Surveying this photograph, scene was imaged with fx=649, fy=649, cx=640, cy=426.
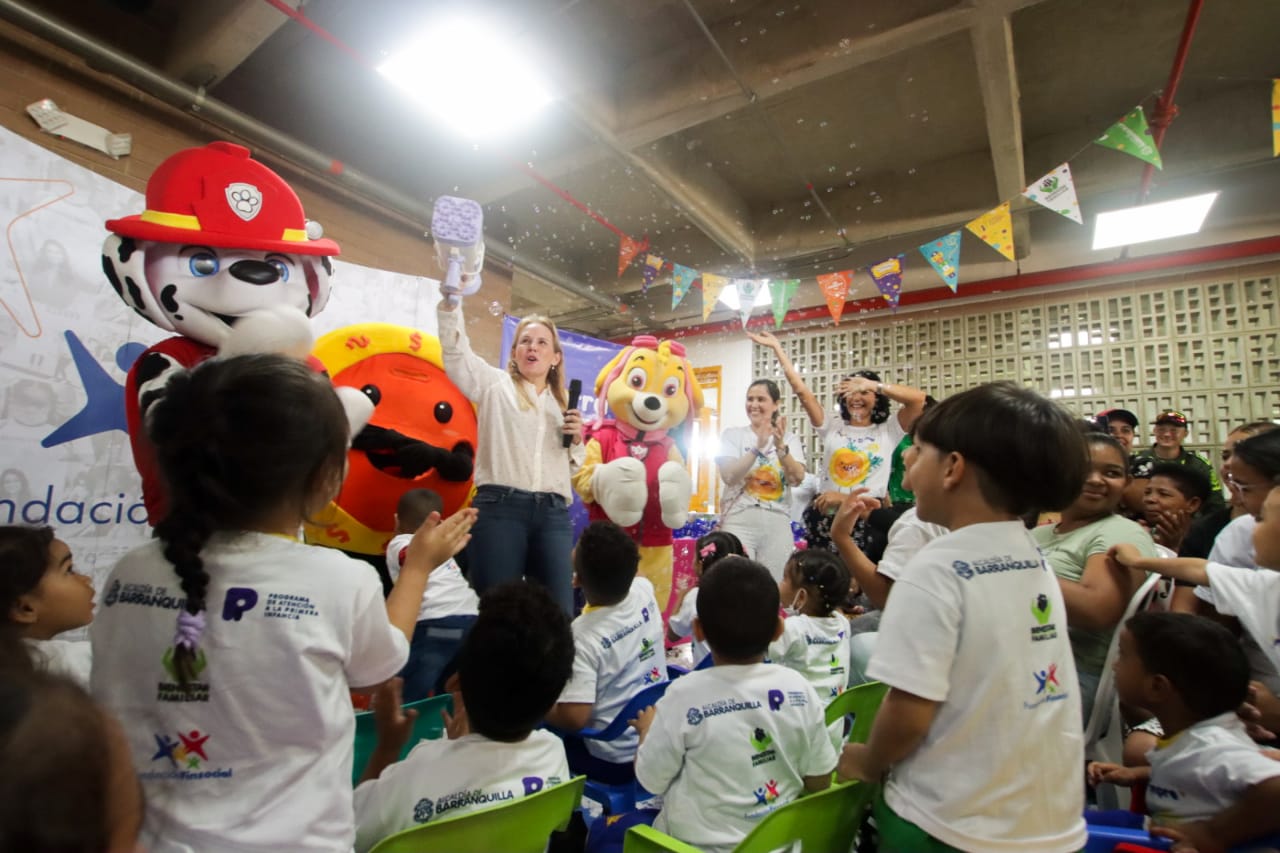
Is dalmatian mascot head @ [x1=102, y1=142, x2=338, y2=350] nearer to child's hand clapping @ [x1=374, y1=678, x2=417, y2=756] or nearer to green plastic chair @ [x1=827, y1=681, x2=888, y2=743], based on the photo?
child's hand clapping @ [x1=374, y1=678, x2=417, y2=756]

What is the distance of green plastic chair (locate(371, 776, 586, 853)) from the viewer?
0.81 meters

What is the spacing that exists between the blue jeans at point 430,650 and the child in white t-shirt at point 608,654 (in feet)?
1.58

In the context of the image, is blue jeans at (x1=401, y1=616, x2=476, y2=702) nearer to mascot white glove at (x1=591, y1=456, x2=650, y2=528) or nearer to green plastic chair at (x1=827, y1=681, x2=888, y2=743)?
mascot white glove at (x1=591, y1=456, x2=650, y2=528)

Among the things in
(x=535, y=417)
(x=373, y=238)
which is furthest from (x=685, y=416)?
(x=373, y=238)

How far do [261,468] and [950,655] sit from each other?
3.24 ft

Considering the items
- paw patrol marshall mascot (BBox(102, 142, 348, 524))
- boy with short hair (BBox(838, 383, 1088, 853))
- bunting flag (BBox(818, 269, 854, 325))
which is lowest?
boy with short hair (BBox(838, 383, 1088, 853))

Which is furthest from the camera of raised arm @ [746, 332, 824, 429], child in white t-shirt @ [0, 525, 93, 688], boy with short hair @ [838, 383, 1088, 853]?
raised arm @ [746, 332, 824, 429]

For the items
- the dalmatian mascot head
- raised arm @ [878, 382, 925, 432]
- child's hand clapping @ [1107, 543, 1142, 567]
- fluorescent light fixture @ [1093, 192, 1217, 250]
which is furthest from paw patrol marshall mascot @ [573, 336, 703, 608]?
fluorescent light fixture @ [1093, 192, 1217, 250]

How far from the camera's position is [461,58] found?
314cm

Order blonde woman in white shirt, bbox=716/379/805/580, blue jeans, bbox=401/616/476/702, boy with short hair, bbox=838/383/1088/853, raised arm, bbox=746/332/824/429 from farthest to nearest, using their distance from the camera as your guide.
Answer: blonde woman in white shirt, bbox=716/379/805/580 < raised arm, bbox=746/332/824/429 < blue jeans, bbox=401/616/476/702 < boy with short hair, bbox=838/383/1088/853

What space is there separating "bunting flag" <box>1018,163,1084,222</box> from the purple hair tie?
13.1 feet

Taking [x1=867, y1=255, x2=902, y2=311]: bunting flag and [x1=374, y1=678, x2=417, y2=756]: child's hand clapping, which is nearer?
[x1=374, y1=678, x2=417, y2=756]: child's hand clapping

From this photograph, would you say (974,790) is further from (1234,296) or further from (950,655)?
(1234,296)

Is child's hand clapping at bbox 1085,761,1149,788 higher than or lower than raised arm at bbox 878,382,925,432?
lower
